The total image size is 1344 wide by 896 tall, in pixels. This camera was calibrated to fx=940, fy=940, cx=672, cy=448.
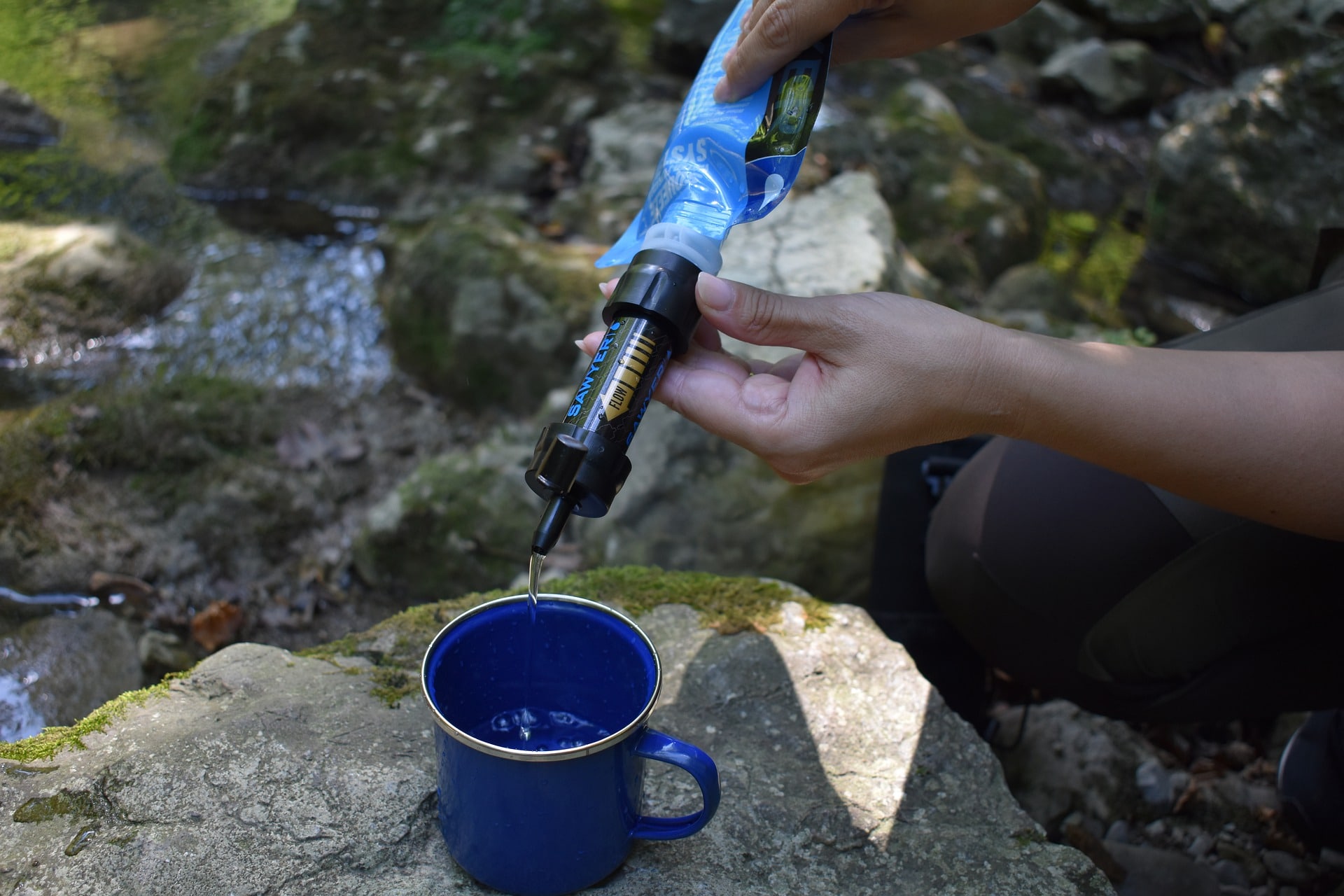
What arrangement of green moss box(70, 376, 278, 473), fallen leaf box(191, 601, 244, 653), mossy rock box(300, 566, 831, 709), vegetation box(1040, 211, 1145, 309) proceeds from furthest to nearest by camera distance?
vegetation box(1040, 211, 1145, 309), green moss box(70, 376, 278, 473), fallen leaf box(191, 601, 244, 653), mossy rock box(300, 566, 831, 709)

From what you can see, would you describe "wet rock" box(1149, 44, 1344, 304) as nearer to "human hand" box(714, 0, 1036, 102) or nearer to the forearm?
"human hand" box(714, 0, 1036, 102)

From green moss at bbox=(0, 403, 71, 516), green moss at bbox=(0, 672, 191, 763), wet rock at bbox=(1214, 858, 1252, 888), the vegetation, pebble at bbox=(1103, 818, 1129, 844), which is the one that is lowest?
the vegetation

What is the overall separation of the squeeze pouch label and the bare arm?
0.73 feet

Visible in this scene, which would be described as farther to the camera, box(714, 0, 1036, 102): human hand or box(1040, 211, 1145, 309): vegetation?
box(1040, 211, 1145, 309): vegetation

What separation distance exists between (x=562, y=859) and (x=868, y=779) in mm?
584

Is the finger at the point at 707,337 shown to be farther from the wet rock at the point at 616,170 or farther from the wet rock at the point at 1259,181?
the wet rock at the point at 1259,181

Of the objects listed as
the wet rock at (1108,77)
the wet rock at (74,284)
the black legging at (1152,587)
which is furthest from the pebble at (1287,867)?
the wet rock at (1108,77)

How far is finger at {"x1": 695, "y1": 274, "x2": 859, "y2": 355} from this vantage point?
54.1 inches

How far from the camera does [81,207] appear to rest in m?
4.04

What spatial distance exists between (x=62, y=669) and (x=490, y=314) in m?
1.87

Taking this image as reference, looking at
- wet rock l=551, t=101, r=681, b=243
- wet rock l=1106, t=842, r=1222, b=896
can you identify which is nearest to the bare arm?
wet rock l=1106, t=842, r=1222, b=896

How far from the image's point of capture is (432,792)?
4.66 ft

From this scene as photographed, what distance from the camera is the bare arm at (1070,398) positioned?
137 cm

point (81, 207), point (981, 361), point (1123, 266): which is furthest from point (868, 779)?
point (1123, 266)
